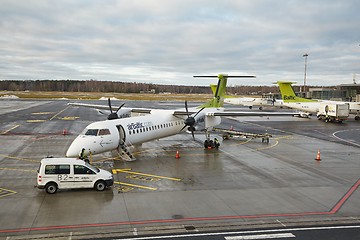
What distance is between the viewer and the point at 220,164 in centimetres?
2462

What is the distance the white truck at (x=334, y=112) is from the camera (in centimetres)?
5478

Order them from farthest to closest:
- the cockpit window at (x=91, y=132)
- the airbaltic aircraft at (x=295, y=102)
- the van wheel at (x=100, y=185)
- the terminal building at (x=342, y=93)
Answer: the terminal building at (x=342, y=93) < the airbaltic aircraft at (x=295, y=102) < the cockpit window at (x=91, y=132) < the van wheel at (x=100, y=185)

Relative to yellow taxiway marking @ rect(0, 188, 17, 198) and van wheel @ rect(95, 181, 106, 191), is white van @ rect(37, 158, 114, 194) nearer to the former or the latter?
van wheel @ rect(95, 181, 106, 191)

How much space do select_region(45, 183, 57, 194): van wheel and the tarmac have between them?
32 cm

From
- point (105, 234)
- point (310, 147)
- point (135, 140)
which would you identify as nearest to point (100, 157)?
point (135, 140)

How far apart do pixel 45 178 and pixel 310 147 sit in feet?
83.3

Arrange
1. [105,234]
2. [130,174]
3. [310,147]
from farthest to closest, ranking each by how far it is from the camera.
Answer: [310,147]
[130,174]
[105,234]

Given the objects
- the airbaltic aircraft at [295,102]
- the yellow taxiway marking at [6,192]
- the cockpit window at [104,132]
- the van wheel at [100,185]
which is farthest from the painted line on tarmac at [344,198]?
the airbaltic aircraft at [295,102]

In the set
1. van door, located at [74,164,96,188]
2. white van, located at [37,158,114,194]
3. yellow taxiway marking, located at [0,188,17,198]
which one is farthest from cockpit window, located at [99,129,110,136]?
yellow taxiway marking, located at [0,188,17,198]

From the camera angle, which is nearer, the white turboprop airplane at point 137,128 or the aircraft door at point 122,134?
the white turboprop airplane at point 137,128

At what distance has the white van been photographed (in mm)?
16750

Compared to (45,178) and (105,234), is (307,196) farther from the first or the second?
(45,178)

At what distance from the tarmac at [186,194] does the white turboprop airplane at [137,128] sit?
58.9 inches

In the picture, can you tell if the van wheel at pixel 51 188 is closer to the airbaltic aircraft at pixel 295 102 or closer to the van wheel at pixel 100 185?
the van wheel at pixel 100 185
